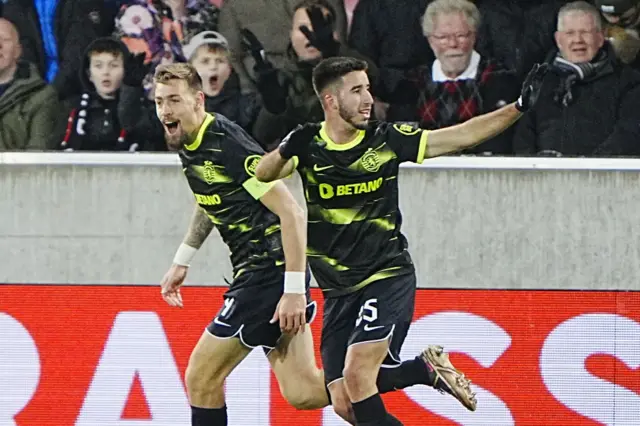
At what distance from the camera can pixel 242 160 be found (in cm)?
→ 664

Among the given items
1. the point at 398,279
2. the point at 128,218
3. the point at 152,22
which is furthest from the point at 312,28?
the point at 398,279

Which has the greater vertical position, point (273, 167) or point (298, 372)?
point (273, 167)

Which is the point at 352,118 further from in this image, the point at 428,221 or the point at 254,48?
the point at 254,48

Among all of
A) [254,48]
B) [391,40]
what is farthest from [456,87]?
[254,48]

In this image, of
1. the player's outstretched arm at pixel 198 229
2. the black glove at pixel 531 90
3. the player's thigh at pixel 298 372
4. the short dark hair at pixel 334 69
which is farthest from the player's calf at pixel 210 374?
the black glove at pixel 531 90

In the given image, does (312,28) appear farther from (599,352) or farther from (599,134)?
(599,352)

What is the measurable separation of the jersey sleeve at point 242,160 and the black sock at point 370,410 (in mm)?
1110

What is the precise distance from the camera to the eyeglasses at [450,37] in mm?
9078

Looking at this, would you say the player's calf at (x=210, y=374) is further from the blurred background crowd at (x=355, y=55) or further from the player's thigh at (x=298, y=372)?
the blurred background crowd at (x=355, y=55)

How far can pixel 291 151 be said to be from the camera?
6363mm

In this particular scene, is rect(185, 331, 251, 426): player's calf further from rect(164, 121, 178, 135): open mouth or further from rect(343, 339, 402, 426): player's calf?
rect(164, 121, 178, 135): open mouth

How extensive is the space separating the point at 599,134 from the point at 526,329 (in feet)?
4.64

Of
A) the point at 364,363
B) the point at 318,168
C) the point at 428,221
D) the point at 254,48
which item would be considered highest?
the point at 254,48

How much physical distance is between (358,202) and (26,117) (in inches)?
147
